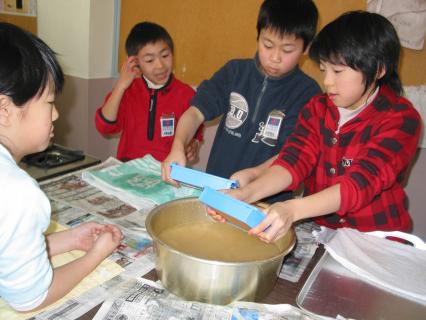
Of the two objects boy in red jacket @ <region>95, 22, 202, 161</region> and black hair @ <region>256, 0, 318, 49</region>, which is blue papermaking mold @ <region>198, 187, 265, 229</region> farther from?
boy in red jacket @ <region>95, 22, 202, 161</region>

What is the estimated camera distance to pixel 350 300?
2.32ft

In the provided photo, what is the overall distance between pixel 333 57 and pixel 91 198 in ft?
2.26

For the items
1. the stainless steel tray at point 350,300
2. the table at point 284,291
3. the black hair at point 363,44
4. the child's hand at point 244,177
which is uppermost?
the black hair at point 363,44

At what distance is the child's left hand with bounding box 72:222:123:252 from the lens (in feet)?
2.59

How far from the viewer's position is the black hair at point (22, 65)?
593 mm

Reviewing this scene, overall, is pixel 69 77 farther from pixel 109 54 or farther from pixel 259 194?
pixel 259 194

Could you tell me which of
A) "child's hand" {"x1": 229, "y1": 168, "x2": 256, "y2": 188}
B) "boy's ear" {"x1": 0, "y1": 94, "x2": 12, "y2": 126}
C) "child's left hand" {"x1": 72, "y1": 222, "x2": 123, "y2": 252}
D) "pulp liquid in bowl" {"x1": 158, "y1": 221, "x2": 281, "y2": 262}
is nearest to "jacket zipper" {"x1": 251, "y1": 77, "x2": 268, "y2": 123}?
"child's hand" {"x1": 229, "y1": 168, "x2": 256, "y2": 188}

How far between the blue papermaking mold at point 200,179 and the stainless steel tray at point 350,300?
251mm

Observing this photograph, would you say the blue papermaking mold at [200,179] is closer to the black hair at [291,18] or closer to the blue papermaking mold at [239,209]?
the blue papermaking mold at [239,209]

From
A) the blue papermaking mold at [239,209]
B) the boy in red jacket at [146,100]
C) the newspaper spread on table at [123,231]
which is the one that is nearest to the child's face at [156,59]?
the boy in red jacket at [146,100]

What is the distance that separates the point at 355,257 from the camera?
829 mm

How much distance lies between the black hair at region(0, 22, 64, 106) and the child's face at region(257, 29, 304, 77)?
24.8 inches

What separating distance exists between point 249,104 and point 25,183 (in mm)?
810

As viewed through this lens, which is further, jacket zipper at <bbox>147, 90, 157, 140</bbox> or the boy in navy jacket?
jacket zipper at <bbox>147, 90, 157, 140</bbox>
